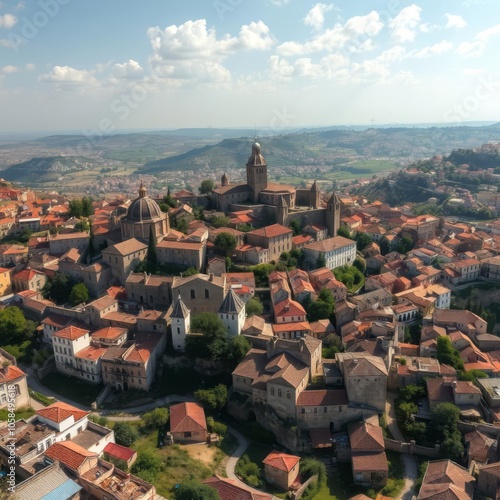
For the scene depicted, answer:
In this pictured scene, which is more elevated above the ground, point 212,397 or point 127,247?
point 127,247

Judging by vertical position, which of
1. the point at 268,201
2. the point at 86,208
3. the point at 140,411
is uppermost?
the point at 268,201

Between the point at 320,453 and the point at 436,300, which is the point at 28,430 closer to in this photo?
the point at 320,453

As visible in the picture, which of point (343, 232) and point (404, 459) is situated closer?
point (404, 459)

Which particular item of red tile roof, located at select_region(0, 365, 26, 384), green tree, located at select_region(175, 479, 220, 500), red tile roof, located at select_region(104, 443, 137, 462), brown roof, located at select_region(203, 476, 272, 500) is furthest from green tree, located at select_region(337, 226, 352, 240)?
red tile roof, located at select_region(0, 365, 26, 384)

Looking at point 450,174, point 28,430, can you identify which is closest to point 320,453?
point 28,430

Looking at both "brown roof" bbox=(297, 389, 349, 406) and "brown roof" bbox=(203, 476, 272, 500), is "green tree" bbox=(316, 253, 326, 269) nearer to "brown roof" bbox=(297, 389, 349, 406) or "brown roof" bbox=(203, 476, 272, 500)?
"brown roof" bbox=(297, 389, 349, 406)

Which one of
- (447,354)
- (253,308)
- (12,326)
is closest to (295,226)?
(253,308)

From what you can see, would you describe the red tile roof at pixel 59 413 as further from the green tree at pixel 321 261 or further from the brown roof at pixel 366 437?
the green tree at pixel 321 261

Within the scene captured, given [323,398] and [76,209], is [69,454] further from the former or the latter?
[76,209]
